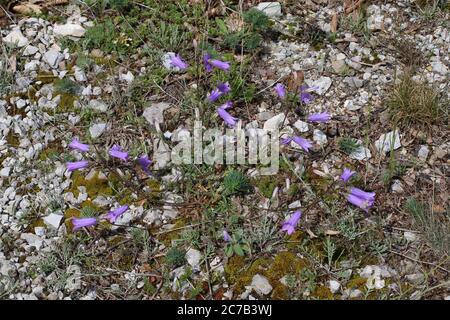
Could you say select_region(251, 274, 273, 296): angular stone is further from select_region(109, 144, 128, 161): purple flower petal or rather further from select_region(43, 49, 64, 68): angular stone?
select_region(43, 49, 64, 68): angular stone

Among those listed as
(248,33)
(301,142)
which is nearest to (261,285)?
(301,142)

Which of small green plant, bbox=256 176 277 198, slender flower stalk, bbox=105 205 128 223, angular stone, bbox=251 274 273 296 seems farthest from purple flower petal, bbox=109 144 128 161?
angular stone, bbox=251 274 273 296

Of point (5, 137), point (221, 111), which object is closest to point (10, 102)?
point (5, 137)

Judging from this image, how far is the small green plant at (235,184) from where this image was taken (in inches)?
160

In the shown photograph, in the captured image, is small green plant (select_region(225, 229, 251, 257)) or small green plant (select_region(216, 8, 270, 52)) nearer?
small green plant (select_region(225, 229, 251, 257))

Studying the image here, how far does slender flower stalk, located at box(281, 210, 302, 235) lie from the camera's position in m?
3.87

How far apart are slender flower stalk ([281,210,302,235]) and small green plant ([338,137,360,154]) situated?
24.6 inches

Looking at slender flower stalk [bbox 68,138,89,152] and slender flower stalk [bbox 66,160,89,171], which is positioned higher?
slender flower stalk [bbox 68,138,89,152]

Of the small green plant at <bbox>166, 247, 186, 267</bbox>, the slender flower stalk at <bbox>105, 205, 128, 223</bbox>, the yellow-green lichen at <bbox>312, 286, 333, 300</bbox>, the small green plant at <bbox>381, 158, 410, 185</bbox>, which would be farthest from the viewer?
the small green plant at <bbox>381, 158, 410, 185</bbox>

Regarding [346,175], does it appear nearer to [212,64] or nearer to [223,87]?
[223,87]

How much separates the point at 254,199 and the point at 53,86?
5.62 ft

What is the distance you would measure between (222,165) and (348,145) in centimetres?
83

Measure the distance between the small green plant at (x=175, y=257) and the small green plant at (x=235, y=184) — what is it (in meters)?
0.50

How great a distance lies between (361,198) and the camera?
3.94m
